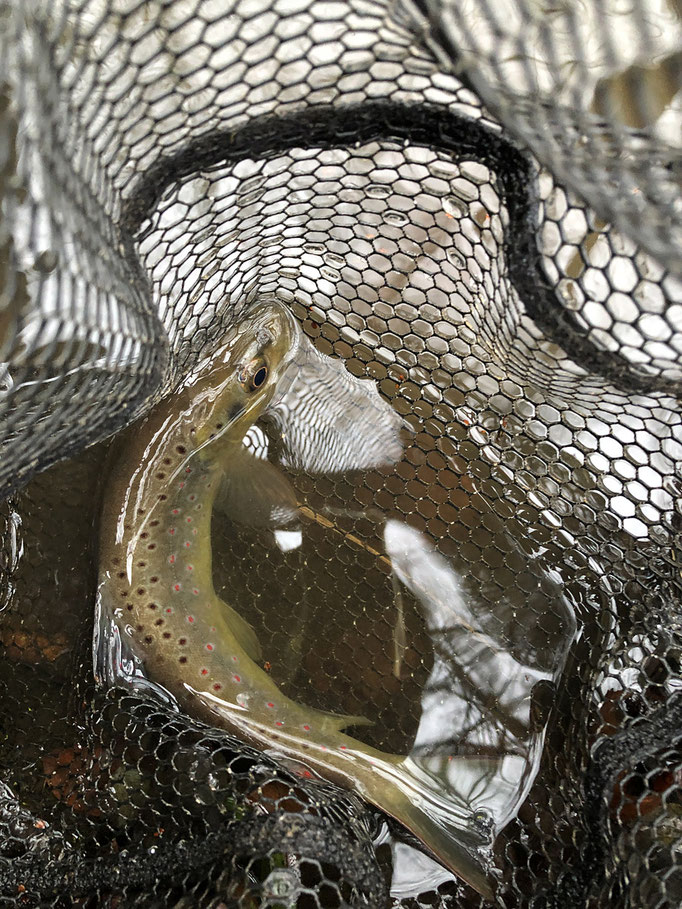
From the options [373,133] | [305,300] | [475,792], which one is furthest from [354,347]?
[475,792]

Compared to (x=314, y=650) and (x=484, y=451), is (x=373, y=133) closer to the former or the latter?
(x=484, y=451)

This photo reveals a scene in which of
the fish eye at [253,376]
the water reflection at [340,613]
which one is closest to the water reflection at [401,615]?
the water reflection at [340,613]

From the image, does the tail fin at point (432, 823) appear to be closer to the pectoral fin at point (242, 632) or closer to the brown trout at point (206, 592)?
the brown trout at point (206, 592)

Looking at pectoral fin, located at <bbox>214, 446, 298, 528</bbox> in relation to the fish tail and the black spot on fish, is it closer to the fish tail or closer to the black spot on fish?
the black spot on fish

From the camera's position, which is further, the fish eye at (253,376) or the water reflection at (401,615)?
the fish eye at (253,376)

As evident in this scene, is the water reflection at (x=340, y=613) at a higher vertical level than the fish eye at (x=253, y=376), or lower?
lower

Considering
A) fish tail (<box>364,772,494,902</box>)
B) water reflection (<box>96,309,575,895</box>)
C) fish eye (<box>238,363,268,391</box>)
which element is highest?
fish eye (<box>238,363,268,391</box>)

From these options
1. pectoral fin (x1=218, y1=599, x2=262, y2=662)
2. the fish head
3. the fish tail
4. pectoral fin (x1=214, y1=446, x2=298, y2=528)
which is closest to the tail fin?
the fish tail

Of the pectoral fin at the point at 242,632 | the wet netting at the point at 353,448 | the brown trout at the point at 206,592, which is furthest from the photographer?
the pectoral fin at the point at 242,632
